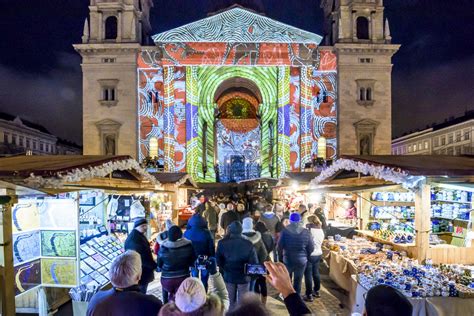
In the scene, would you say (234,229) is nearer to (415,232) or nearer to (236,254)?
(236,254)

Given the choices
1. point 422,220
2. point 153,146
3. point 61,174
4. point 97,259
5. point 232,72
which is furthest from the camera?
point 232,72

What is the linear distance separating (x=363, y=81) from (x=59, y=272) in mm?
26582

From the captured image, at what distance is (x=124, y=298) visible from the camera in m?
3.02

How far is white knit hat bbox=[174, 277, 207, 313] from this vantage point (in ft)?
9.02

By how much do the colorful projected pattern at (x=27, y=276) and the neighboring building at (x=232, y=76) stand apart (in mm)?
20538

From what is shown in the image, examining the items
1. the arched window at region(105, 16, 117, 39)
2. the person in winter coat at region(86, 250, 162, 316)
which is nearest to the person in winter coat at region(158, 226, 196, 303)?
the person in winter coat at region(86, 250, 162, 316)

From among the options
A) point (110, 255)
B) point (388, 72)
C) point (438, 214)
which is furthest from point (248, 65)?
point (110, 255)

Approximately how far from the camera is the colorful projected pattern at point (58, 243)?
6507mm

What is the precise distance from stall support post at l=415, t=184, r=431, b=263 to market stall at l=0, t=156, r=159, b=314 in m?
5.52

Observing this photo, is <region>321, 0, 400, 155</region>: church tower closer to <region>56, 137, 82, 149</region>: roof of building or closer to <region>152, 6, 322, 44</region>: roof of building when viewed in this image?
<region>152, 6, 322, 44</region>: roof of building

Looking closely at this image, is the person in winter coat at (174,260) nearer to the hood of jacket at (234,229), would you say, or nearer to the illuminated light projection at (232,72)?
the hood of jacket at (234,229)

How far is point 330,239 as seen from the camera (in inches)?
407

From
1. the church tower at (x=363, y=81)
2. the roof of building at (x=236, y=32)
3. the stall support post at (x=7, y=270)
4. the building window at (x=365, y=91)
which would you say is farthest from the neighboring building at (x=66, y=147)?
the stall support post at (x=7, y=270)

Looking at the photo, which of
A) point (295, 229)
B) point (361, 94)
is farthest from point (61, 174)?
point (361, 94)
